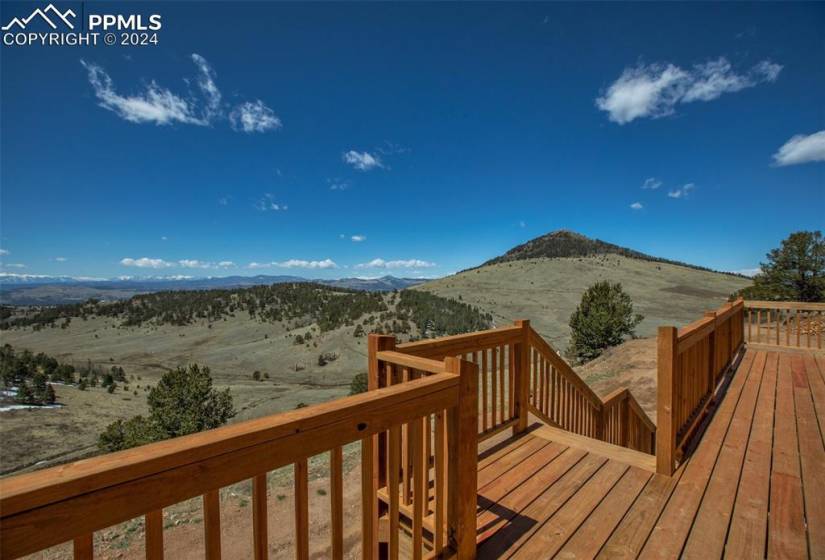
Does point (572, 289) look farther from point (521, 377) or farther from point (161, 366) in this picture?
point (521, 377)

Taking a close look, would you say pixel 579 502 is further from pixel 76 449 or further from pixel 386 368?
pixel 76 449

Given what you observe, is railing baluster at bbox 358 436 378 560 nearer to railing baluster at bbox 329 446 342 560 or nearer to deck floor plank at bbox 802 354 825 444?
railing baluster at bbox 329 446 342 560

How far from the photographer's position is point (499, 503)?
2.69 metres

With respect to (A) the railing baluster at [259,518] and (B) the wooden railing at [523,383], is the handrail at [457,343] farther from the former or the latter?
(A) the railing baluster at [259,518]

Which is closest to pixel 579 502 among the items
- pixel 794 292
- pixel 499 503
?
pixel 499 503

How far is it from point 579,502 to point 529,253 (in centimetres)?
9561

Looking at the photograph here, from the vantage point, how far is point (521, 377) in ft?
12.5

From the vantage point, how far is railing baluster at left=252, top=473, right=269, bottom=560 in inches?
49.2

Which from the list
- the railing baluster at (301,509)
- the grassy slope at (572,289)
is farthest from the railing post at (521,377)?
the grassy slope at (572,289)

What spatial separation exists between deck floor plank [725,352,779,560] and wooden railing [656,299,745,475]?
44cm

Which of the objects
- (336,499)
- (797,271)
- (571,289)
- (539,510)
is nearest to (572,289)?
(571,289)

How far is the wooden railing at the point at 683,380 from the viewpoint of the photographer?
9.64 ft

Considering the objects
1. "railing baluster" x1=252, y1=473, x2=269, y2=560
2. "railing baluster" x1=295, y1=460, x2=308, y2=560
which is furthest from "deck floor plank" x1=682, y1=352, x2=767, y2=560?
"railing baluster" x1=252, y1=473, x2=269, y2=560

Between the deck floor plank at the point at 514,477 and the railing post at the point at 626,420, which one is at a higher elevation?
the deck floor plank at the point at 514,477
